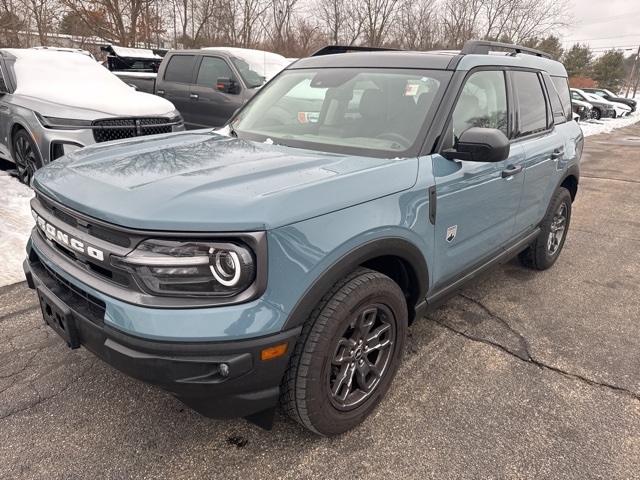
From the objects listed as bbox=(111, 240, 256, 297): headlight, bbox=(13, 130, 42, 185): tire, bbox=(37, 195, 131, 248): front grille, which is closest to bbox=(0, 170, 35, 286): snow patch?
bbox=(13, 130, 42, 185): tire

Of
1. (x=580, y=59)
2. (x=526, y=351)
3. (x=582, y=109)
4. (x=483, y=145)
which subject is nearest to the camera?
(x=483, y=145)

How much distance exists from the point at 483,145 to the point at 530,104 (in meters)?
1.51

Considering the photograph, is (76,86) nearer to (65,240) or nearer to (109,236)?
(65,240)

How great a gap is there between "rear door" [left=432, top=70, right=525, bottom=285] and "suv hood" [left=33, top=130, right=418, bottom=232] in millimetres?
339

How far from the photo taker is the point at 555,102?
4.04 meters

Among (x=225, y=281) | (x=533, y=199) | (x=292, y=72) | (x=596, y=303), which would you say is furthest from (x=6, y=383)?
(x=596, y=303)

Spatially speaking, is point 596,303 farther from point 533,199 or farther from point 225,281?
point 225,281

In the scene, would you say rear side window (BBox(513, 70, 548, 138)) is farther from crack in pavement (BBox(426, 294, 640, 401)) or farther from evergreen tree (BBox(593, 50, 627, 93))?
evergreen tree (BBox(593, 50, 627, 93))

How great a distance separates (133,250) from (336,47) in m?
2.69

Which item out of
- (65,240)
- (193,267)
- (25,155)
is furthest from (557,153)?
(25,155)

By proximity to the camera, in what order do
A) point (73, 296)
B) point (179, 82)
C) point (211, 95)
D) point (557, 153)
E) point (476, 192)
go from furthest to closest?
point (179, 82) < point (211, 95) < point (557, 153) < point (476, 192) < point (73, 296)

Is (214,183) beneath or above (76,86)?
beneath

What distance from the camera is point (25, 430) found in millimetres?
2234

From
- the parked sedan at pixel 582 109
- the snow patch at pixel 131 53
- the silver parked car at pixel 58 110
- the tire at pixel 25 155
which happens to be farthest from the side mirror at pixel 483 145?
the parked sedan at pixel 582 109
